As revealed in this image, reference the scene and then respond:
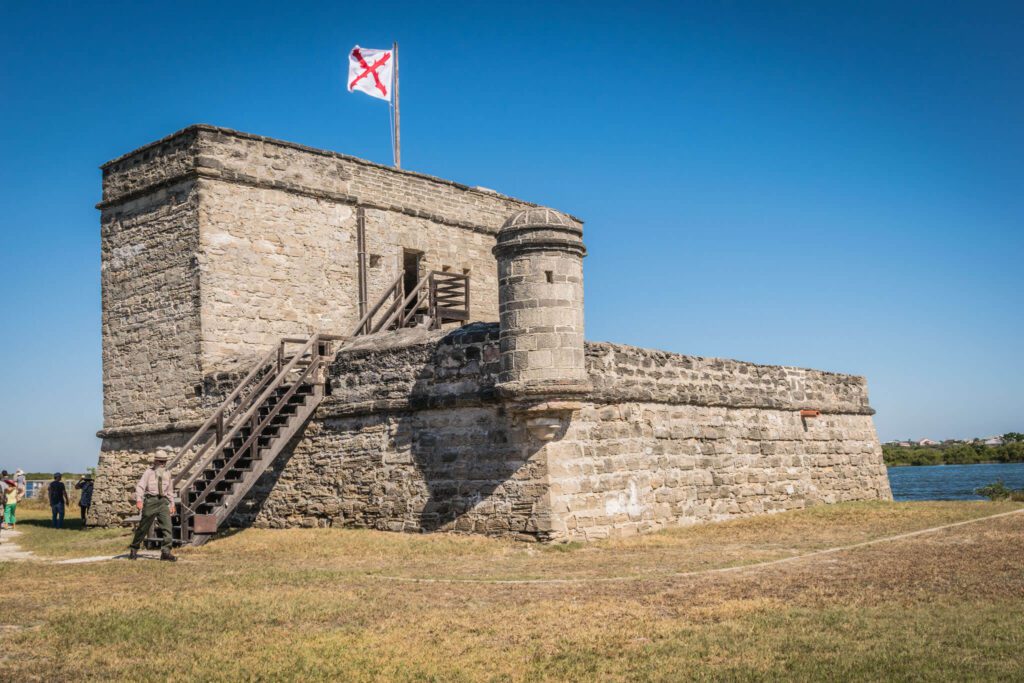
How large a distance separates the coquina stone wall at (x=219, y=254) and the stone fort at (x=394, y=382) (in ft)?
0.15

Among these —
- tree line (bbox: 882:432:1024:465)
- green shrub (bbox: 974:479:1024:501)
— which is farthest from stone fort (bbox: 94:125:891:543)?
tree line (bbox: 882:432:1024:465)

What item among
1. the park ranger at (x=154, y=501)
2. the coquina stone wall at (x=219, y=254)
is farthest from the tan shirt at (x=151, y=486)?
the coquina stone wall at (x=219, y=254)

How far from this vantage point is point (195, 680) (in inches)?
253

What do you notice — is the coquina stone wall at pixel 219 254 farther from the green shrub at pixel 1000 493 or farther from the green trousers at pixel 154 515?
the green shrub at pixel 1000 493

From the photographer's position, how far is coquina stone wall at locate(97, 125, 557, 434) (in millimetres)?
18969

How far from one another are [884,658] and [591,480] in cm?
799

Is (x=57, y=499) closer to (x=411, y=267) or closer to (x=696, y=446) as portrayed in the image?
(x=411, y=267)

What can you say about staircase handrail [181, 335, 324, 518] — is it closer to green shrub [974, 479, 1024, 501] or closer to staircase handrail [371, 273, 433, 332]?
staircase handrail [371, 273, 433, 332]

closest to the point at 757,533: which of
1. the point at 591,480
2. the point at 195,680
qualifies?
the point at 591,480

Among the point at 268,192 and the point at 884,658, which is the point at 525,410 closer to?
the point at 884,658

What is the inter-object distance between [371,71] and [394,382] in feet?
38.4

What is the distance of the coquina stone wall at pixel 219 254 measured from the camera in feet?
62.2

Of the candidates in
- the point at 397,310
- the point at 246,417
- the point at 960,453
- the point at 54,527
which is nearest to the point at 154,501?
the point at 246,417

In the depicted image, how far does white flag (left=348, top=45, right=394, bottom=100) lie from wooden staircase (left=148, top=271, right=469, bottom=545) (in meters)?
8.19
